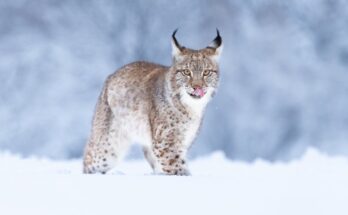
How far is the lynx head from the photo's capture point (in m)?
8.39

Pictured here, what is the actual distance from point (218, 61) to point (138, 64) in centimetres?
169

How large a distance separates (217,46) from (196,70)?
1.50 feet

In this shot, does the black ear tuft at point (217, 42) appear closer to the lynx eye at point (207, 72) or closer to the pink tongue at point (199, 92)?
the lynx eye at point (207, 72)

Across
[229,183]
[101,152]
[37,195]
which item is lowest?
[37,195]

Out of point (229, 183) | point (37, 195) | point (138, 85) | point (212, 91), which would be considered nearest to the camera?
point (37, 195)

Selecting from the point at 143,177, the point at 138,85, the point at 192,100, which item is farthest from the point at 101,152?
the point at 143,177

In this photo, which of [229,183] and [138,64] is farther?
[138,64]

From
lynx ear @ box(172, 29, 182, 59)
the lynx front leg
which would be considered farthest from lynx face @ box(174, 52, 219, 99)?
the lynx front leg

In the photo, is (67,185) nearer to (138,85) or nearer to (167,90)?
(167,90)

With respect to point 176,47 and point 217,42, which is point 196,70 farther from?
point 217,42

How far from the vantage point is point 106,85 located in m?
9.98

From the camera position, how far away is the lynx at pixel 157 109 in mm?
8477

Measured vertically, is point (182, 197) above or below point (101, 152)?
below

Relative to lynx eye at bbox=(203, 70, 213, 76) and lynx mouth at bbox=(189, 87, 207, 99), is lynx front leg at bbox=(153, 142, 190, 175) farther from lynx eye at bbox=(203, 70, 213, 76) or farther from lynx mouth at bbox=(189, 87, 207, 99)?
lynx eye at bbox=(203, 70, 213, 76)
